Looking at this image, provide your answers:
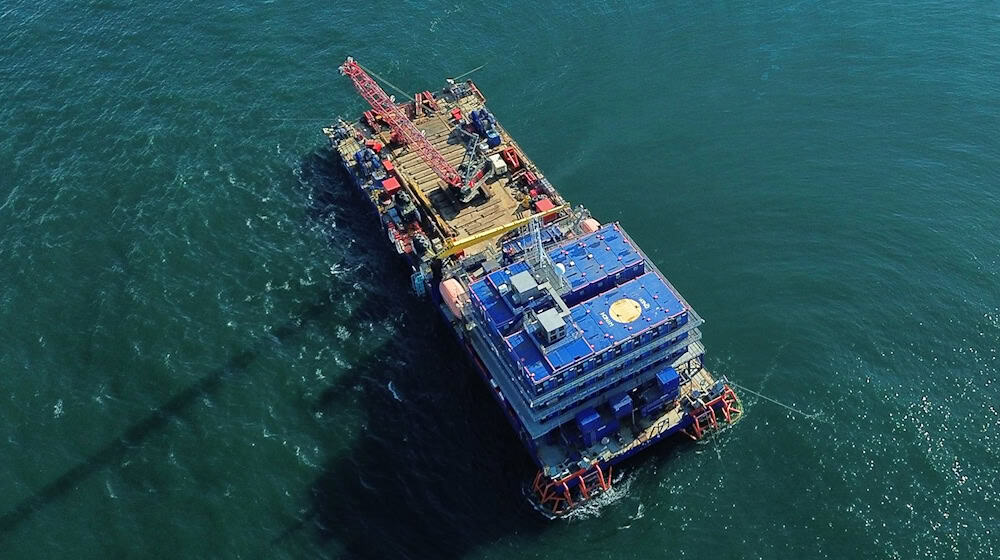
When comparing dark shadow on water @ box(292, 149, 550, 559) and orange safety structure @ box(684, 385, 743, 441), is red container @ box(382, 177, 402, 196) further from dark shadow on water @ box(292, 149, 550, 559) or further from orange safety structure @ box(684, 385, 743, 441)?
orange safety structure @ box(684, 385, 743, 441)

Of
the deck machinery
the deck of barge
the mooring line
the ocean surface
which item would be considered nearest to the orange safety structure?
the deck machinery

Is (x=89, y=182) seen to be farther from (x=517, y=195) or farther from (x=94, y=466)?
(x=517, y=195)

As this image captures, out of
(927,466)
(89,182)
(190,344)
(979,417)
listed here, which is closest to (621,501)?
(927,466)

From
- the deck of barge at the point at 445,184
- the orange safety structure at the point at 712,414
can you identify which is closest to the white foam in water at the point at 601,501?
the orange safety structure at the point at 712,414

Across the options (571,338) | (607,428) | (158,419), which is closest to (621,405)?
(607,428)

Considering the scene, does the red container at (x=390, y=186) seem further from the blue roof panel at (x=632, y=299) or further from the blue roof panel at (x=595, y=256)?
the blue roof panel at (x=632, y=299)

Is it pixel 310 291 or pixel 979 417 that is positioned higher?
pixel 310 291
